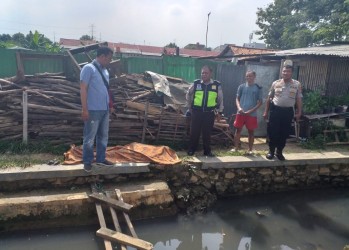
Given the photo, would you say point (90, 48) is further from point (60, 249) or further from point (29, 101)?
point (60, 249)

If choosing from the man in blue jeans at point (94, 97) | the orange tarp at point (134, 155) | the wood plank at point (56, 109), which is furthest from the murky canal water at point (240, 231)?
the wood plank at point (56, 109)

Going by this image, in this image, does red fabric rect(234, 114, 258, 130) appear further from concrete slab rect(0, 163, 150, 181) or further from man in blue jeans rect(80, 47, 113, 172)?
man in blue jeans rect(80, 47, 113, 172)

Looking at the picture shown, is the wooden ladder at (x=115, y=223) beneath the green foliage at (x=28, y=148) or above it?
beneath

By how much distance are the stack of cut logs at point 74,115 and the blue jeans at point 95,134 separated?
4.54ft

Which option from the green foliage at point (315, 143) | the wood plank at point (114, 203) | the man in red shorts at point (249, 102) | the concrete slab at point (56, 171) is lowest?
the wood plank at point (114, 203)

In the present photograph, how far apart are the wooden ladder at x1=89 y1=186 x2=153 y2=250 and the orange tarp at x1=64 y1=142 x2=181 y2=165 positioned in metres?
0.78

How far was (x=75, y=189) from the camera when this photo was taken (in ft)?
17.2

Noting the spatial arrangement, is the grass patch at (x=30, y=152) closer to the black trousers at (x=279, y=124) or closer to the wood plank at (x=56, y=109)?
the wood plank at (x=56, y=109)

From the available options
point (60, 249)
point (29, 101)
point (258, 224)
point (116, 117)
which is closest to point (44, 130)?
point (29, 101)

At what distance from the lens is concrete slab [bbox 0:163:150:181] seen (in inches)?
197

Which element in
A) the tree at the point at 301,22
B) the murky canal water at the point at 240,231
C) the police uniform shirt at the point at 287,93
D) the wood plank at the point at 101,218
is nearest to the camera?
the wood plank at the point at 101,218

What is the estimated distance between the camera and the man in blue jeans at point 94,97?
4773 mm

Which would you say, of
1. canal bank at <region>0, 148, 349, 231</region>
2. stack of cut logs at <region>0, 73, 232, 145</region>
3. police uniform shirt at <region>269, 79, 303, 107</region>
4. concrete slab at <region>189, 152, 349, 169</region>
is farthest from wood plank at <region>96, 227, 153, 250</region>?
police uniform shirt at <region>269, 79, 303, 107</region>

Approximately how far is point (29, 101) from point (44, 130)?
2.51 feet
